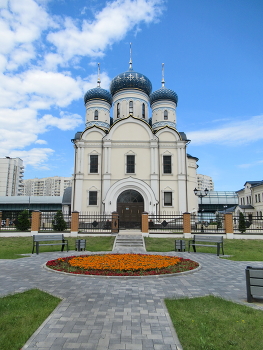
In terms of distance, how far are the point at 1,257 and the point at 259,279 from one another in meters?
9.50

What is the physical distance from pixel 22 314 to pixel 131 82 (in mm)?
27263

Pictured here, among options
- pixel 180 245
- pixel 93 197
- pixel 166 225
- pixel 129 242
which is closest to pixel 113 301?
pixel 180 245

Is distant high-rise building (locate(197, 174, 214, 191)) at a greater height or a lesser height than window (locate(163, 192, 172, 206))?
greater

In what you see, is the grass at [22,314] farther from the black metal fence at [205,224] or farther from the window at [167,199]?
the window at [167,199]

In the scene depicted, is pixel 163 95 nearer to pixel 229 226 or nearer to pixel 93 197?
pixel 93 197

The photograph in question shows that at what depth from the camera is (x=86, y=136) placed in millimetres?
25703

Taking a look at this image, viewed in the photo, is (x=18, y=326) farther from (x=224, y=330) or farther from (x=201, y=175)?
(x=201, y=175)

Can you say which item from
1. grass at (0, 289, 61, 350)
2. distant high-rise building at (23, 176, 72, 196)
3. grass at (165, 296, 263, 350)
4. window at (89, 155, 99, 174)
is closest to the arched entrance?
window at (89, 155, 99, 174)

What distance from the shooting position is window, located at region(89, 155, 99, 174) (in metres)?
25.2

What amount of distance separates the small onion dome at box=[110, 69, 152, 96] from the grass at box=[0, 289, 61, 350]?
26058 mm

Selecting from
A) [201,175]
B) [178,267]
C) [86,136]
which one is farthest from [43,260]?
[201,175]

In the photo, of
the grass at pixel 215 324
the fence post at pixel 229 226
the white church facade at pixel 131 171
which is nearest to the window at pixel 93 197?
the white church facade at pixel 131 171

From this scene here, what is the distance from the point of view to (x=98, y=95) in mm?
29766

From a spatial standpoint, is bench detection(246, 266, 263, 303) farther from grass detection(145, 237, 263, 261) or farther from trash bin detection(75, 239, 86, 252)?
trash bin detection(75, 239, 86, 252)
